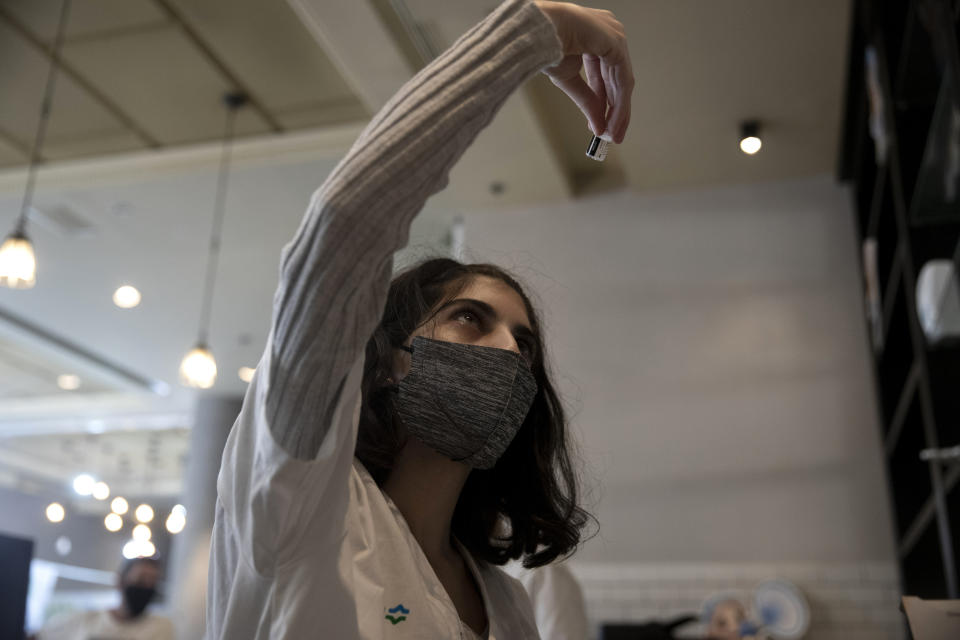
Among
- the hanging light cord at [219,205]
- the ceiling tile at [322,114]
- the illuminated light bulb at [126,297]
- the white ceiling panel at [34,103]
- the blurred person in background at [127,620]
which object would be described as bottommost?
the blurred person in background at [127,620]

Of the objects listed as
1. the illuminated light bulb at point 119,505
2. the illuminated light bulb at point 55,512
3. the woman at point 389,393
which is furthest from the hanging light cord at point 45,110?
the illuminated light bulb at point 55,512

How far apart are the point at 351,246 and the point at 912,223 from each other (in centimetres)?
270

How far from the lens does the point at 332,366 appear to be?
0.78 m

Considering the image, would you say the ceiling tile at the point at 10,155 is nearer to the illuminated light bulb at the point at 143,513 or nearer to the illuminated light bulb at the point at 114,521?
the illuminated light bulb at the point at 143,513

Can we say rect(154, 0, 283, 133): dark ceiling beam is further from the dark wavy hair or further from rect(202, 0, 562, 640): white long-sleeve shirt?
rect(202, 0, 562, 640): white long-sleeve shirt

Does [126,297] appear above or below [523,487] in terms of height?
above

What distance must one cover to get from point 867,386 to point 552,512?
13.7 ft

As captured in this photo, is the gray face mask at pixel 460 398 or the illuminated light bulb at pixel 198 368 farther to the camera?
the illuminated light bulb at pixel 198 368

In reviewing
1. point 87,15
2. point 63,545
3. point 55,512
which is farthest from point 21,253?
point 63,545

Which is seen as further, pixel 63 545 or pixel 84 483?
pixel 63 545

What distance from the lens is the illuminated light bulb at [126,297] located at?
7626mm

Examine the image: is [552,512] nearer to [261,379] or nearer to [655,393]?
[261,379]

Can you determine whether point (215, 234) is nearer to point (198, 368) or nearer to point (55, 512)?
point (198, 368)

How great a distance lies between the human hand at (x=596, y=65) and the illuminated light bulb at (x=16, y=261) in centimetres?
401
